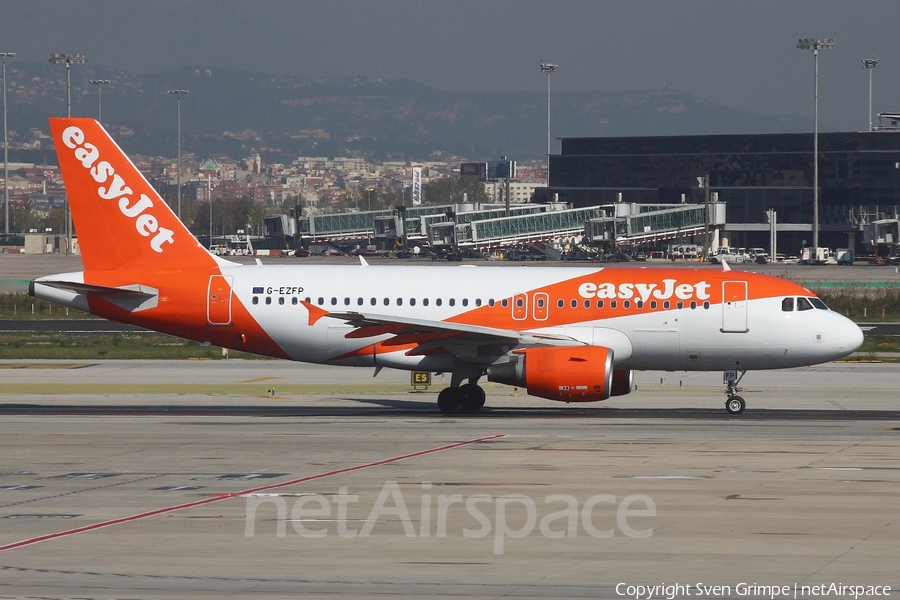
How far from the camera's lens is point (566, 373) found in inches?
1155

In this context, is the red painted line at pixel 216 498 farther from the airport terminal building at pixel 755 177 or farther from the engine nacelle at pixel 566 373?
the airport terminal building at pixel 755 177

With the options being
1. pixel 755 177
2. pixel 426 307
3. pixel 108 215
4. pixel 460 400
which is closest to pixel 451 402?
pixel 460 400

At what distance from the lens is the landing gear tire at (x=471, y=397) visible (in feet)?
103

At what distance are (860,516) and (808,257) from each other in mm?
108865

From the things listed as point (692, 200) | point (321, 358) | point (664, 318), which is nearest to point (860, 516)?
point (664, 318)

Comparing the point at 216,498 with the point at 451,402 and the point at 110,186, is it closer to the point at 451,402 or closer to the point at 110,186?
the point at 451,402

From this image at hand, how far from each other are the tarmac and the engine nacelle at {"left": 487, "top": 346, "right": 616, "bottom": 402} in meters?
0.83

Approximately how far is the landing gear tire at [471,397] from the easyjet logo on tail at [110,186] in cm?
928

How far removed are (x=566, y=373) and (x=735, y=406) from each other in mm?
4783

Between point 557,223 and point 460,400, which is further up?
point 557,223

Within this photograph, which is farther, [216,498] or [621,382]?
[621,382]

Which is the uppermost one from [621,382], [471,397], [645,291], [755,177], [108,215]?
[755,177]

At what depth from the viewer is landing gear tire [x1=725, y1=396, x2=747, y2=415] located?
Answer: 30688 mm

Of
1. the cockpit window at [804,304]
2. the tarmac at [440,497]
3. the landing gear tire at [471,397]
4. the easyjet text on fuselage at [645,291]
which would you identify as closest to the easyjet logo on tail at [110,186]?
the tarmac at [440,497]
